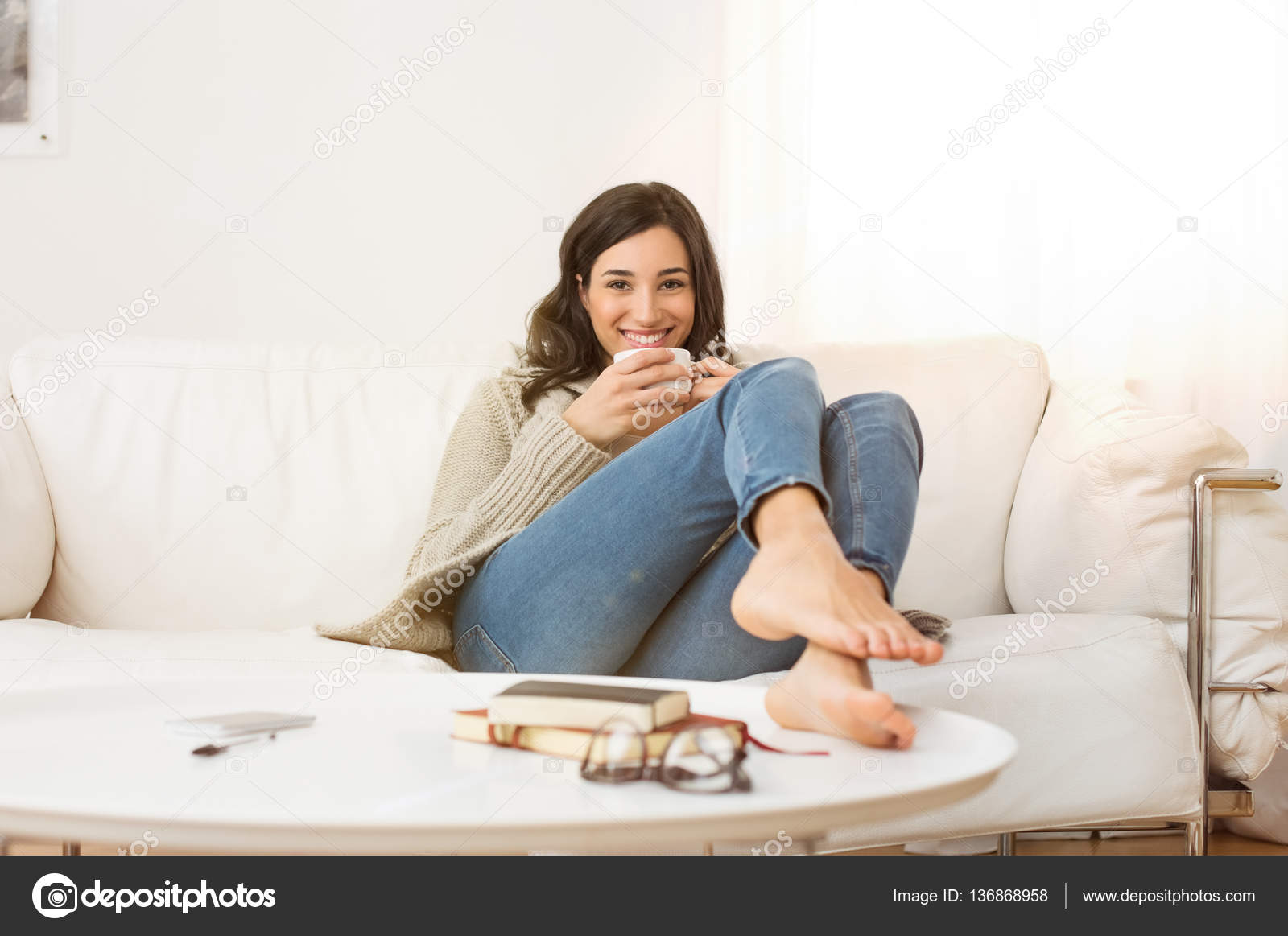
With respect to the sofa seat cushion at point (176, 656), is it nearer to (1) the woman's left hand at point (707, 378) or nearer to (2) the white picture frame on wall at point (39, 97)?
(1) the woman's left hand at point (707, 378)

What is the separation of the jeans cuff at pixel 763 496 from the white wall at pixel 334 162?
140 cm

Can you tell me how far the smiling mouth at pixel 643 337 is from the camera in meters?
1.55

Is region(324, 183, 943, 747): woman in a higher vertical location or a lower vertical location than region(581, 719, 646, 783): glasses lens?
→ higher

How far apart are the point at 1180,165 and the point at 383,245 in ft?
4.99

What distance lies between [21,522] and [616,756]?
1172mm

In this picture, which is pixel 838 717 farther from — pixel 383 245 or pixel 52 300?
pixel 52 300

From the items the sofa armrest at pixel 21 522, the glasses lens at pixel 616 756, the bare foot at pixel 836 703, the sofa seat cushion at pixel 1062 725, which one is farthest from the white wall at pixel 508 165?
the glasses lens at pixel 616 756

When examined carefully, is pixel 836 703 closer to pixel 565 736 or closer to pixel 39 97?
pixel 565 736

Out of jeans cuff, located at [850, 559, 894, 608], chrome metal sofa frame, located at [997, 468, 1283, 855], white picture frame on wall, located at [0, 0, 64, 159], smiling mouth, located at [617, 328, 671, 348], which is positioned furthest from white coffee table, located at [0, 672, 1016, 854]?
white picture frame on wall, located at [0, 0, 64, 159]

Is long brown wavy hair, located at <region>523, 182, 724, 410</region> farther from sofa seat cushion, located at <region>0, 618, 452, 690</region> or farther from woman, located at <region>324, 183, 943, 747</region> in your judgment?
sofa seat cushion, located at <region>0, 618, 452, 690</region>

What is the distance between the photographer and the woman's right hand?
131cm

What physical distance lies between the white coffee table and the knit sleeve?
0.53 meters

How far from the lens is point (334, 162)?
2168 mm
